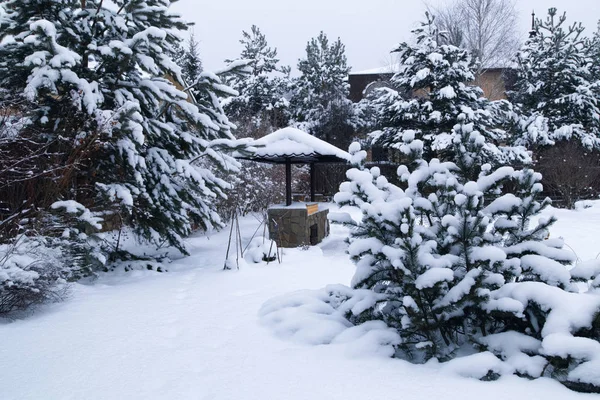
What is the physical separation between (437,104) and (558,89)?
6.98m

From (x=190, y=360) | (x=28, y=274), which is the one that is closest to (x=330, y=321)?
(x=190, y=360)

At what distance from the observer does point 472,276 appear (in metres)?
2.88

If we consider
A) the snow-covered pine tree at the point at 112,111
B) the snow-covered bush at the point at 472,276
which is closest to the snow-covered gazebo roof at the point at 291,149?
the snow-covered pine tree at the point at 112,111

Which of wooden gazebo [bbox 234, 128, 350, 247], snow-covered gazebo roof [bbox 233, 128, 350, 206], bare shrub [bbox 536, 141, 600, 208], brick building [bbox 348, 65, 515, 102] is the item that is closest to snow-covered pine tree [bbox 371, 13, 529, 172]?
bare shrub [bbox 536, 141, 600, 208]

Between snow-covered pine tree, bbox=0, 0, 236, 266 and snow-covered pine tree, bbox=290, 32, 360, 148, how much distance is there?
17.3m

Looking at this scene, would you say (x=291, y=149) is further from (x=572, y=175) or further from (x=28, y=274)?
(x=572, y=175)

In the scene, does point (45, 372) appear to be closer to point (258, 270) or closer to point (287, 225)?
point (258, 270)

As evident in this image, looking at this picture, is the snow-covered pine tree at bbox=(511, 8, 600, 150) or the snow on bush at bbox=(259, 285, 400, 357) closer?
the snow on bush at bbox=(259, 285, 400, 357)

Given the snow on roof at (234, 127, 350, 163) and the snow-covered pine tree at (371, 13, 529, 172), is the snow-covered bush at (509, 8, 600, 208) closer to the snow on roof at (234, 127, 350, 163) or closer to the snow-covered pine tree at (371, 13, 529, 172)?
the snow-covered pine tree at (371, 13, 529, 172)

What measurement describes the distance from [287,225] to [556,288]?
21.5ft

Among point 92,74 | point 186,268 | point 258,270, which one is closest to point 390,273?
point 258,270

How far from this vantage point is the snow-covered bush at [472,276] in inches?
103

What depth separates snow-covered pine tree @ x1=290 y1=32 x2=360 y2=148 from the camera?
2417 cm

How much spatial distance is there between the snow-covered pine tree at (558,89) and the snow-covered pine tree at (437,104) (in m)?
3.16
